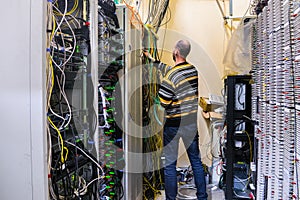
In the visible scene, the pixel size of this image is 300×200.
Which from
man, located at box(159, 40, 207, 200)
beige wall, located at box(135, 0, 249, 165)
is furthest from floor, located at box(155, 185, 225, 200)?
beige wall, located at box(135, 0, 249, 165)

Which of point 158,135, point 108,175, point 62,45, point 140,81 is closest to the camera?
point 62,45

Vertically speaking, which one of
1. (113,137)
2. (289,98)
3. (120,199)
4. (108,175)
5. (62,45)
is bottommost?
(120,199)

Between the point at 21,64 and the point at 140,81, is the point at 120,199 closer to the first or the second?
the point at 140,81

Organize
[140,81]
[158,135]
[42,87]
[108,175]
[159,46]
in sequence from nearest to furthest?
1. [42,87]
2. [108,175]
3. [140,81]
4. [158,135]
5. [159,46]

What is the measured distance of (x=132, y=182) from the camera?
2809 millimetres

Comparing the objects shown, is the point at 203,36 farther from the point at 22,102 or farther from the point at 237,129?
the point at 22,102

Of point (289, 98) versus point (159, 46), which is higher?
point (159, 46)

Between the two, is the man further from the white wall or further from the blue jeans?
the white wall

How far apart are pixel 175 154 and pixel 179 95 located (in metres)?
0.62

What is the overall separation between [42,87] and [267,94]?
6.03ft

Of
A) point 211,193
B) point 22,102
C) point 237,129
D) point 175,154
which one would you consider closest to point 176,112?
point 175,154

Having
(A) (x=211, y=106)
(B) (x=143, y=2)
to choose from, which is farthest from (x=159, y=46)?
(A) (x=211, y=106)

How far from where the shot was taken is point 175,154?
9.93 ft

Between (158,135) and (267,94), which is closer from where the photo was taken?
(267,94)
